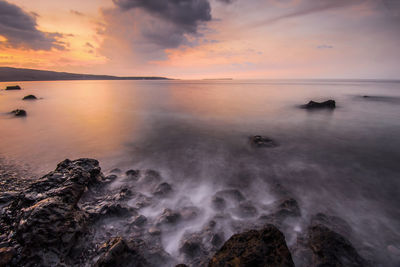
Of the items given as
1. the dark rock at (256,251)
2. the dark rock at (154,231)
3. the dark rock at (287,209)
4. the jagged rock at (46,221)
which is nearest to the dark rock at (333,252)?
the dark rock at (287,209)

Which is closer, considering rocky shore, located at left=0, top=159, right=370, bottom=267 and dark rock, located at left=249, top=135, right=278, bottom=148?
rocky shore, located at left=0, top=159, right=370, bottom=267

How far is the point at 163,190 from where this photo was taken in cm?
457

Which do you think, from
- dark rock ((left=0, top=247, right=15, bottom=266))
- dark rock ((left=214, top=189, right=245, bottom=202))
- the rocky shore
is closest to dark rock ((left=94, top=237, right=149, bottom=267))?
the rocky shore

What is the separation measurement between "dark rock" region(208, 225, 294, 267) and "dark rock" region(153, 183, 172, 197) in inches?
96.0

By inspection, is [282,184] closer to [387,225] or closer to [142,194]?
[387,225]

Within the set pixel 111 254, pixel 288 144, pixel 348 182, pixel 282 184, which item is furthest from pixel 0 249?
pixel 288 144

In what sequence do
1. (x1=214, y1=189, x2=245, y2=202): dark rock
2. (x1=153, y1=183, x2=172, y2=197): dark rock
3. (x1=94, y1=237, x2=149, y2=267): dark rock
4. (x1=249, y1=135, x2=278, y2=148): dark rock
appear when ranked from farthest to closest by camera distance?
(x1=249, y1=135, x2=278, y2=148): dark rock < (x1=153, y1=183, x2=172, y2=197): dark rock < (x1=214, y1=189, x2=245, y2=202): dark rock < (x1=94, y1=237, x2=149, y2=267): dark rock

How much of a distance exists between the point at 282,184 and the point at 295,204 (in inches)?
41.3

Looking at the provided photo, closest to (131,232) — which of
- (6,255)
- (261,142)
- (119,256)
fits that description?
(119,256)

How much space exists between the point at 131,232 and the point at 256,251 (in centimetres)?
250

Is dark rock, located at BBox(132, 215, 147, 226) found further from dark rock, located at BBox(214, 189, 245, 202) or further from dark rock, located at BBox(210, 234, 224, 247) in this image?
dark rock, located at BBox(214, 189, 245, 202)

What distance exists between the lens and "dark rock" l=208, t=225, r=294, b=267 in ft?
7.09

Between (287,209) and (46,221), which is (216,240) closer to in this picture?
(287,209)

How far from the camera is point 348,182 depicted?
203 inches
